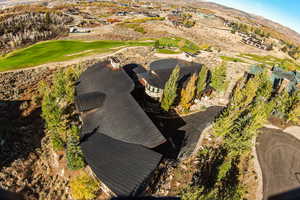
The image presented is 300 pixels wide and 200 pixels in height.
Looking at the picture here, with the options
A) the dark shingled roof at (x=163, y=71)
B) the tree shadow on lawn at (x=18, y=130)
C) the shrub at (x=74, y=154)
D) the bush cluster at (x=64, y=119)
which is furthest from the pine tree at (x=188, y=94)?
the tree shadow on lawn at (x=18, y=130)

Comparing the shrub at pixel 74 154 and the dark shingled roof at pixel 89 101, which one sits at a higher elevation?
the dark shingled roof at pixel 89 101

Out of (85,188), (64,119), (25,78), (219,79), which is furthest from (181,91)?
(25,78)

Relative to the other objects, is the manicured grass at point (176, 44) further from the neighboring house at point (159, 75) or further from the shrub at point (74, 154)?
the shrub at point (74, 154)

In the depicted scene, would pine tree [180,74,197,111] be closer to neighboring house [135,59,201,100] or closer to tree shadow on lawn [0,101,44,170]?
neighboring house [135,59,201,100]

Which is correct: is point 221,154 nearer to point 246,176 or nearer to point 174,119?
point 246,176

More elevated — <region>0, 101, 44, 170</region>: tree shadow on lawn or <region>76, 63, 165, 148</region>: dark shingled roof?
<region>76, 63, 165, 148</region>: dark shingled roof

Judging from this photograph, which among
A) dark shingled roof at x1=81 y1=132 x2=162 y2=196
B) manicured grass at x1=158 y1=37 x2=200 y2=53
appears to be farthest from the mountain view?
manicured grass at x1=158 y1=37 x2=200 y2=53

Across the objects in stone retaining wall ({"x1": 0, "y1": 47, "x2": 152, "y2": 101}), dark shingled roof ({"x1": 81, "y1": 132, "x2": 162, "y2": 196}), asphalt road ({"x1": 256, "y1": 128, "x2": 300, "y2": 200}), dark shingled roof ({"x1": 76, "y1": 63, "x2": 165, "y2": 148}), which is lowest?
stone retaining wall ({"x1": 0, "y1": 47, "x2": 152, "y2": 101})

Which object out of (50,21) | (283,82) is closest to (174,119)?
(283,82)
